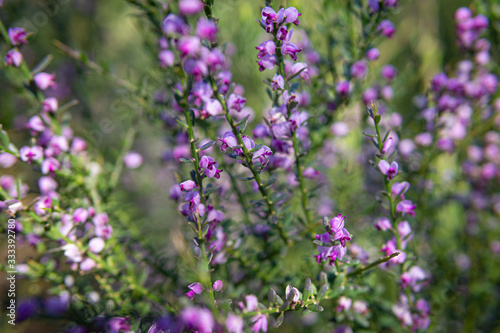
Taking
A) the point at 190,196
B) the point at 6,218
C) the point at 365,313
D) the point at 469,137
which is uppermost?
the point at 190,196

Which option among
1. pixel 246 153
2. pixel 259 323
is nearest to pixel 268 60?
pixel 246 153

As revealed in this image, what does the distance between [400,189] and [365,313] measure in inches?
10.0

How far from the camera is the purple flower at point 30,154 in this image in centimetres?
57

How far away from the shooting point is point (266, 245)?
0.63 metres

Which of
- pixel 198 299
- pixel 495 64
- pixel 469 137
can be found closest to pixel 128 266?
pixel 198 299

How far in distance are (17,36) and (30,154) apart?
0.65ft

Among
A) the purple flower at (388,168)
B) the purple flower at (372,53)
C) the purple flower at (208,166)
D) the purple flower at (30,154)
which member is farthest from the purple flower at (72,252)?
the purple flower at (372,53)

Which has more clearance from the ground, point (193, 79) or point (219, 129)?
point (193, 79)

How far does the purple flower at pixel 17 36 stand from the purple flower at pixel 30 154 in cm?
18

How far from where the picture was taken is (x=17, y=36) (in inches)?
22.7

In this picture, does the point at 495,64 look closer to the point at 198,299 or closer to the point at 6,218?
the point at 198,299

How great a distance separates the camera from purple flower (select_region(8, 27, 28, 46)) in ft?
1.88

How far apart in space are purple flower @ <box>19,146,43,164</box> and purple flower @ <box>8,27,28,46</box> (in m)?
0.18

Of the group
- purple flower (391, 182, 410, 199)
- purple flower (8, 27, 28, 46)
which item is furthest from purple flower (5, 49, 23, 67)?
purple flower (391, 182, 410, 199)
